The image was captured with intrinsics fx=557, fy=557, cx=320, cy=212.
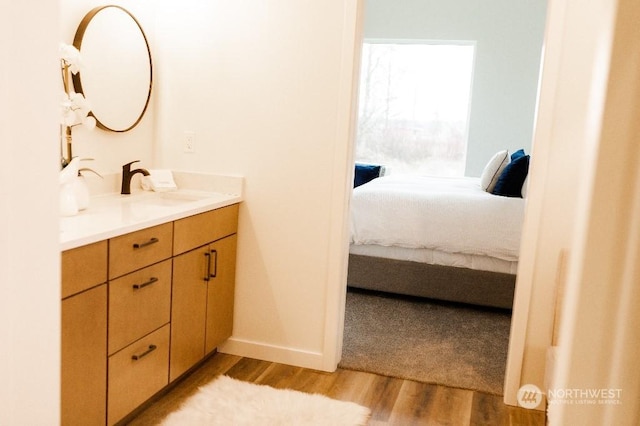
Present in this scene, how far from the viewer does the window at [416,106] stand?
22.2 ft

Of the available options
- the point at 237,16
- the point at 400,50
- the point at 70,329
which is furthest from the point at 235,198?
the point at 400,50

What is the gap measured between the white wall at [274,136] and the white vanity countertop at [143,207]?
0.29 feet

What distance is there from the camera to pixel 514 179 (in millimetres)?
4109

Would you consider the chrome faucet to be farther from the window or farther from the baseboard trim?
the window

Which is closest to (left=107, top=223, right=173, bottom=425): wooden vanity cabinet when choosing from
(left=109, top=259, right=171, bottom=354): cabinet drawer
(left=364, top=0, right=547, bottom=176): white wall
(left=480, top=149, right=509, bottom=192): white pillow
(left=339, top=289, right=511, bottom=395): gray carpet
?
(left=109, top=259, right=171, bottom=354): cabinet drawer

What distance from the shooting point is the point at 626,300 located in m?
0.34

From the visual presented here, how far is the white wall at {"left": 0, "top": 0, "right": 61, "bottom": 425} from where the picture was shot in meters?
0.46

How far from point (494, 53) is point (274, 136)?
15.1 feet

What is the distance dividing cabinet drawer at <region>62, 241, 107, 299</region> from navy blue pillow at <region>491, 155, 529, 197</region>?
309 cm

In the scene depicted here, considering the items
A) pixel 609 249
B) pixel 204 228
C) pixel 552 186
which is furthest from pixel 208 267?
pixel 609 249

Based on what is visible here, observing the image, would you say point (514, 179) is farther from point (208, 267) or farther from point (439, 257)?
point (208, 267)

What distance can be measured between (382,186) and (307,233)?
1712 mm

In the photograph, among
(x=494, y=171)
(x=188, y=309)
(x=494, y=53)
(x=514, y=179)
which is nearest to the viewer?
(x=188, y=309)

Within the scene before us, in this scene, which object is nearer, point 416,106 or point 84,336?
point 84,336
